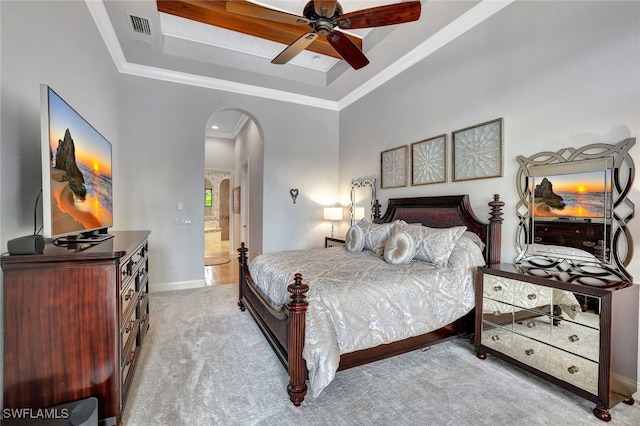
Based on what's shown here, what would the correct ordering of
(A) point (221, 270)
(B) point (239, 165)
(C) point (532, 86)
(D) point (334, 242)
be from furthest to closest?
1. (B) point (239, 165)
2. (A) point (221, 270)
3. (D) point (334, 242)
4. (C) point (532, 86)

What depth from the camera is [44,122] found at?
1.33 m

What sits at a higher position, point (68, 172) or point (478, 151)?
point (478, 151)

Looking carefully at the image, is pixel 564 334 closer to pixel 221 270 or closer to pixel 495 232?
pixel 495 232

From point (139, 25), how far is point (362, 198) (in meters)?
3.56

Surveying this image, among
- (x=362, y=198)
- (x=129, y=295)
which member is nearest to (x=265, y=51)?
(x=362, y=198)

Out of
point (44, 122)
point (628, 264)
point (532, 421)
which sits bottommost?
point (532, 421)

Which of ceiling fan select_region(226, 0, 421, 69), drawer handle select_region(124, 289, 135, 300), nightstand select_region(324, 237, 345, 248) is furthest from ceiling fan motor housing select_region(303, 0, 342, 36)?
nightstand select_region(324, 237, 345, 248)

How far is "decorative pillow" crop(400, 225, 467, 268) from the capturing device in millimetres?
2516

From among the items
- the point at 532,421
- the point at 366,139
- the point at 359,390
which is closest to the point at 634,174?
the point at 532,421

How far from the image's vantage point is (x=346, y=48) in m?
2.62

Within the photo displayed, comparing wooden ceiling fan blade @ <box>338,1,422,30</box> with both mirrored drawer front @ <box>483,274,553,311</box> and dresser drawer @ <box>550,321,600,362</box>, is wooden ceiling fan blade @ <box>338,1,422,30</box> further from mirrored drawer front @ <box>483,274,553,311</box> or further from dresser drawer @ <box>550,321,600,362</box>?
dresser drawer @ <box>550,321,600,362</box>

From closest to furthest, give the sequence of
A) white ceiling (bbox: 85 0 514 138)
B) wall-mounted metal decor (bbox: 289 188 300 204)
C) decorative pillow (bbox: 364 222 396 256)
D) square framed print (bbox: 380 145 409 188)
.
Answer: white ceiling (bbox: 85 0 514 138) → decorative pillow (bbox: 364 222 396 256) → square framed print (bbox: 380 145 409 188) → wall-mounted metal decor (bbox: 289 188 300 204)

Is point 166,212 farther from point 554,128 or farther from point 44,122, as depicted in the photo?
point 554,128

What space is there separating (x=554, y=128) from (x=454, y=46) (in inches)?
57.8
